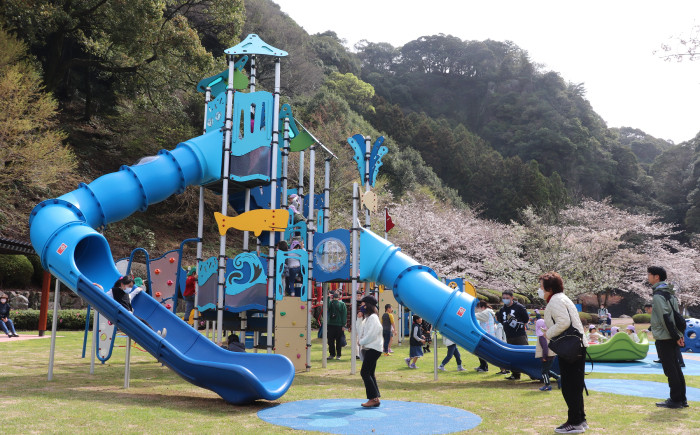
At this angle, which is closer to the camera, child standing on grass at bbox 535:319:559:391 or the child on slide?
child standing on grass at bbox 535:319:559:391

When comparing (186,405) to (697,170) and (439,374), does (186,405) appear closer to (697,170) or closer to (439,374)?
(439,374)

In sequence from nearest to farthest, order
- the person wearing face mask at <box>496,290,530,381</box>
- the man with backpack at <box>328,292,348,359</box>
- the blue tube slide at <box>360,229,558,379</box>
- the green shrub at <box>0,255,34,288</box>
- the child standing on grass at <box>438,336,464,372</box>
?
the blue tube slide at <box>360,229,558,379</box>, the person wearing face mask at <box>496,290,530,381</box>, the child standing on grass at <box>438,336,464,372</box>, the man with backpack at <box>328,292,348,359</box>, the green shrub at <box>0,255,34,288</box>

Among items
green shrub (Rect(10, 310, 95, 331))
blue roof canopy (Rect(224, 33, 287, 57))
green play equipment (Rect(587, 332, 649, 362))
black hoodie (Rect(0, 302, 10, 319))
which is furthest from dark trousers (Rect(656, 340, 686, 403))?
green shrub (Rect(10, 310, 95, 331))

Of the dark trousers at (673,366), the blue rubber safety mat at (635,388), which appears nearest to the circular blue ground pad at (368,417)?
the dark trousers at (673,366)

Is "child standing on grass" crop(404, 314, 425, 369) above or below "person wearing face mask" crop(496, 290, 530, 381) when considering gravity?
below

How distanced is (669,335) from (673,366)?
0.42 m

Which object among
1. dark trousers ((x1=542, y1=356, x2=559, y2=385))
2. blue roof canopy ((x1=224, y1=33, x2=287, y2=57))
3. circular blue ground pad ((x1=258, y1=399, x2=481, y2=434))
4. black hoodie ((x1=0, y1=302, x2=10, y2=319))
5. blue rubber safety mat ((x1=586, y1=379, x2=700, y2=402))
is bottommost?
blue rubber safety mat ((x1=586, y1=379, x2=700, y2=402))

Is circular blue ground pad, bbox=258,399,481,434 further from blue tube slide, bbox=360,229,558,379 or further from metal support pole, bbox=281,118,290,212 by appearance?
metal support pole, bbox=281,118,290,212

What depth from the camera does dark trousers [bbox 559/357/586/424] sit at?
20.5 ft

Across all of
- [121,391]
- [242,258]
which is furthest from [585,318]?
[121,391]

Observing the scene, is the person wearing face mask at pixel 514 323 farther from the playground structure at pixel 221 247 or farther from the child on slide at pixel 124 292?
the child on slide at pixel 124 292

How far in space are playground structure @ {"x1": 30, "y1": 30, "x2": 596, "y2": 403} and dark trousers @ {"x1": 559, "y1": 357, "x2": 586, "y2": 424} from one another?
4.04 metres

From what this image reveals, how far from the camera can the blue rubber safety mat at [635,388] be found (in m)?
9.36

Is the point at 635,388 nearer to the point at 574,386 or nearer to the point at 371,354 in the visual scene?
the point at 574,386
